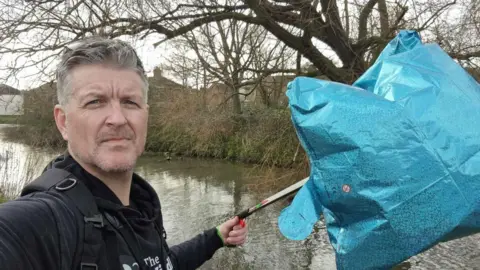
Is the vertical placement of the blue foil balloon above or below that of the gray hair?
below

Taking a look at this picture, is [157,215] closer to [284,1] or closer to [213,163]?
[284,1]

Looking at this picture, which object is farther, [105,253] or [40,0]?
[40,0]

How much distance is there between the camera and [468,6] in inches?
209

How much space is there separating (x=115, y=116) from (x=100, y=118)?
43mm

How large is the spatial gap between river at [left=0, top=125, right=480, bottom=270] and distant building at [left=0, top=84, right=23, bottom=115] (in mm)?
1166

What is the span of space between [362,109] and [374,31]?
19.2 feet

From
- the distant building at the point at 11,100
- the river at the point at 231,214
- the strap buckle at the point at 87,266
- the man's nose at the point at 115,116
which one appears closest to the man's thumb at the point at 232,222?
the man's nose at the point at 115,116

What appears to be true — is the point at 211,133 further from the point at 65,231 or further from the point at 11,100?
the point at 65,231

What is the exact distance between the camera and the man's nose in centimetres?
117

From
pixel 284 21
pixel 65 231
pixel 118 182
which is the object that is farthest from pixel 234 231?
pixel 284 21

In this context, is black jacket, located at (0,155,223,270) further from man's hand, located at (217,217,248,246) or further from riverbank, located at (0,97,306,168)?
riverbank, located at (0,97,306,168)

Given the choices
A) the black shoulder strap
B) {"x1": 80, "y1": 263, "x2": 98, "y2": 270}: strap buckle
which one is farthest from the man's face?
{"x1": 80, "y1": 263, "x2": 98, "y2": 270}: strap buckle

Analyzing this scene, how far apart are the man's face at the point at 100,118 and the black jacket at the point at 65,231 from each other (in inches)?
2.8

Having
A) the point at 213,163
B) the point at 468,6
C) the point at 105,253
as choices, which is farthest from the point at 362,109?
the point at 213,163
